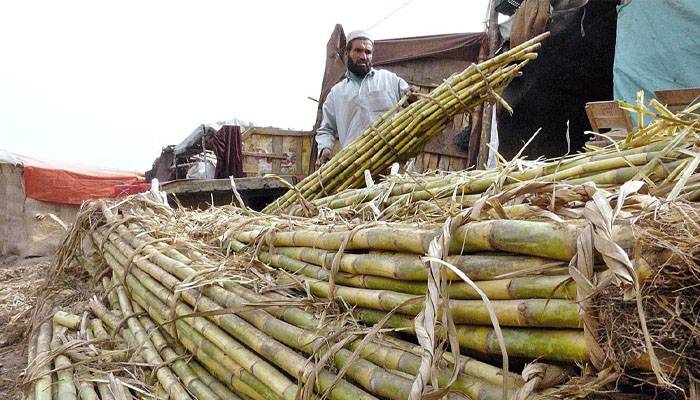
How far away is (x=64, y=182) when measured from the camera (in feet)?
26.8

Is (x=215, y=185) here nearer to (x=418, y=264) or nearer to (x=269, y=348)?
(x=269, y=348)

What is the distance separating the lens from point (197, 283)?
177 cm

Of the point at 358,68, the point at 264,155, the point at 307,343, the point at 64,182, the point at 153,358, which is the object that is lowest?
the point at 153,358

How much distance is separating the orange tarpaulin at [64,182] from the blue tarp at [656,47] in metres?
6.60

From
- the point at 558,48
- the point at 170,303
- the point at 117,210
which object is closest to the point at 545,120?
the point at 558,48

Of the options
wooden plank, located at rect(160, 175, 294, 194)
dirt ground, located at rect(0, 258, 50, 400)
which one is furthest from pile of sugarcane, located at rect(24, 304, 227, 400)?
wooden plank, located at rect(160, 175, 294, 194)

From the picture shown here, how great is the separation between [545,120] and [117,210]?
5.38m

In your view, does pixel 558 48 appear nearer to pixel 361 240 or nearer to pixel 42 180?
pixel 361 240

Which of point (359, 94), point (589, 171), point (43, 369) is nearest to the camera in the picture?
point (589, 171)

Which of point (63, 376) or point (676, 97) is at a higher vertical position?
point (676, 97)

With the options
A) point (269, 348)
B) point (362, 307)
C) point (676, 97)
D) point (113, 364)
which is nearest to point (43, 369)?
point (113, 364)

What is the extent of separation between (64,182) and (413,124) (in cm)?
670

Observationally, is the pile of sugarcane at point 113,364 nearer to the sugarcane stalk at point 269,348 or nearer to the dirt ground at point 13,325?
the sugarcane stalk at point 269,348

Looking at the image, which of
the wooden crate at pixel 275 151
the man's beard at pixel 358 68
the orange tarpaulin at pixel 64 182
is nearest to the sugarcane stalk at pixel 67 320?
the man's beard at pixel 358 68
